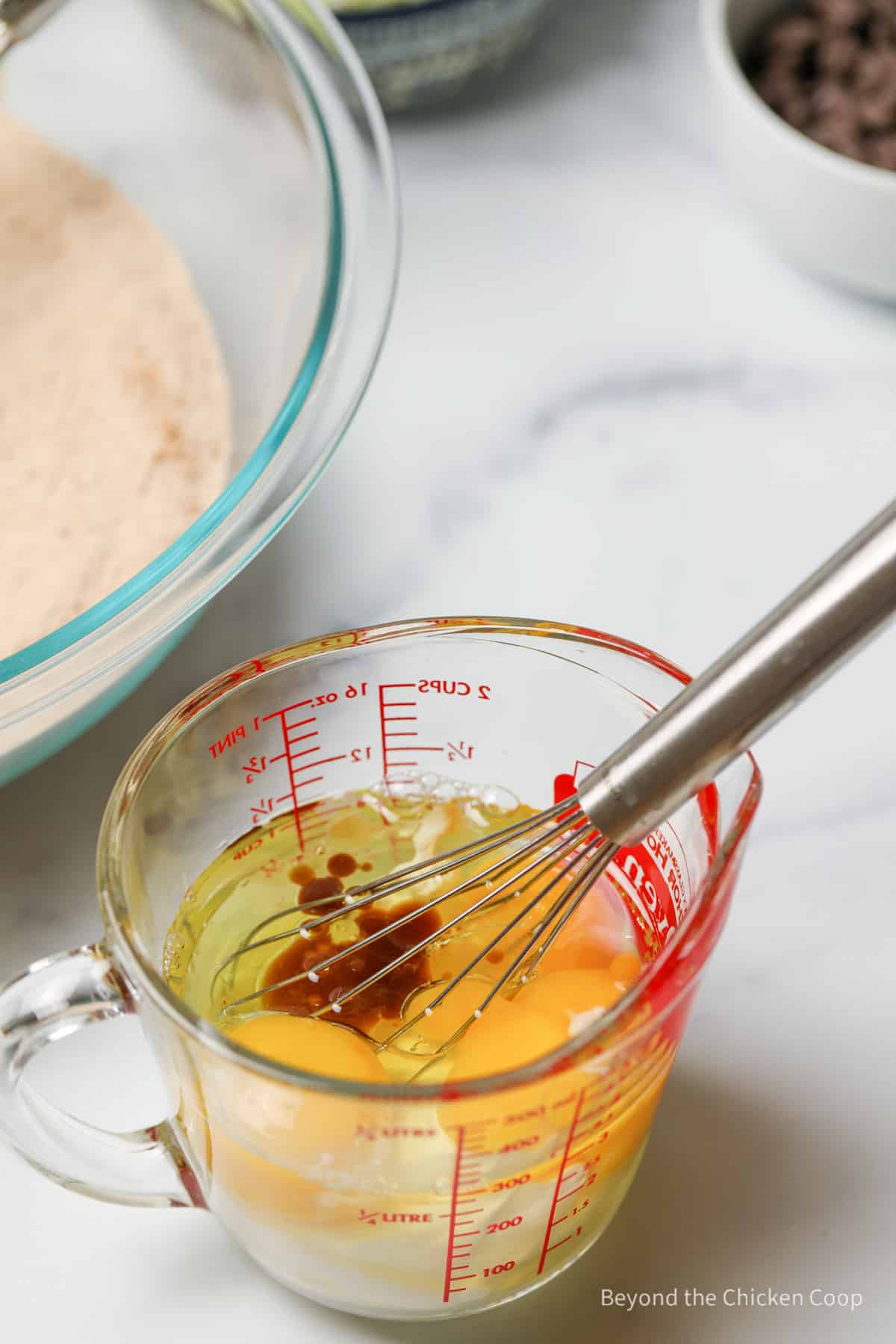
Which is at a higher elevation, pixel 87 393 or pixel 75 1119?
pixel 87 393

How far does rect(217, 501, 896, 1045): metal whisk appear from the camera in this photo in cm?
43

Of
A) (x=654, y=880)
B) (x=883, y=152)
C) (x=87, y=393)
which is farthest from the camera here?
(x=883, y=152)

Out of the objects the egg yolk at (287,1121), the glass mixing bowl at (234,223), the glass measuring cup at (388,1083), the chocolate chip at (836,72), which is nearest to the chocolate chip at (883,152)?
the chocolate chip at (836,72)

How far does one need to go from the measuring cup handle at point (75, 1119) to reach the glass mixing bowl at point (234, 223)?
0.44 ft

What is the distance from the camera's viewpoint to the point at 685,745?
462 millimetres

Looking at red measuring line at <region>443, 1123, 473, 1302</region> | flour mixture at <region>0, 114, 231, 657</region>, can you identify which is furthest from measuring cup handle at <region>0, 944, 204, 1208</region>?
flour mixture at <region>0, 114, 231, 657</region>

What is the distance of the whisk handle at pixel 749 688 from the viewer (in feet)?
1.41

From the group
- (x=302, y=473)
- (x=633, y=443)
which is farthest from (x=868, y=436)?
(x=302, y=473)

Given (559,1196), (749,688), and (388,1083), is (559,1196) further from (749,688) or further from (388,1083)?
(749,688)

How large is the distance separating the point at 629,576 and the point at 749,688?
1.28ft

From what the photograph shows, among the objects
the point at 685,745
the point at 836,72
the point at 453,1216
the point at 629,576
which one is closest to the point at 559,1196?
the point at 453,1216

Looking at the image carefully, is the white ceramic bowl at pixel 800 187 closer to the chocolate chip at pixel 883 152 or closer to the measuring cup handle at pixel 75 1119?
the chocolate chip at pixel 883 152

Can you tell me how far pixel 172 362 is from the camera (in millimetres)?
828

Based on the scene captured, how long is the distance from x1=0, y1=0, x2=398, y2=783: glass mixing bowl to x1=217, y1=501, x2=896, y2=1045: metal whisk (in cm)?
15
